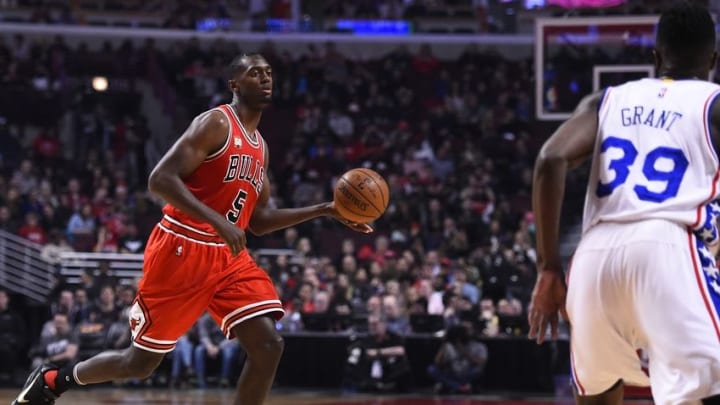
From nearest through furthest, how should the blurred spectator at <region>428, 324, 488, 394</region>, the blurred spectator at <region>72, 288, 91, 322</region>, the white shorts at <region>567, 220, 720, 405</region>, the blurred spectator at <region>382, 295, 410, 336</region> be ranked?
the white shorts at <region>567, 220, 720, 405</region> < the blurred spectator at <region>428, 324, 488, 394</region> < the blurred spectator at <region>382, 295, 410, 336</region> < the blurred spectator at <region>72, 288, 91, 322</region>

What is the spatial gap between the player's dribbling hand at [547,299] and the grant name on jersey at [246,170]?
2810 millimetres

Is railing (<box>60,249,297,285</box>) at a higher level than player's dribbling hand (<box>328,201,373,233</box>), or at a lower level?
lower

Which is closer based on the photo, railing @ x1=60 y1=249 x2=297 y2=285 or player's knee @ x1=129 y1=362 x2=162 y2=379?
player's knee @ x1=129 y1=362 x2=162 y2=379

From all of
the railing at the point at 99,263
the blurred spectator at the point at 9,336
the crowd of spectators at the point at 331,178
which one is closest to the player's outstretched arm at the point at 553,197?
the crowd of spectators at the point at 331,178

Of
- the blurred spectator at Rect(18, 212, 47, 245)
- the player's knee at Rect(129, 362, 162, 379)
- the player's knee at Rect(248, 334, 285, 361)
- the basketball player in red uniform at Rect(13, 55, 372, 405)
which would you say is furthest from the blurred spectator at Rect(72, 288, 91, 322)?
the player's knee at Rect(248, 334, 285, 361)

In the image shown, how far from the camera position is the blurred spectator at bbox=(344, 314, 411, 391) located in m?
13.4

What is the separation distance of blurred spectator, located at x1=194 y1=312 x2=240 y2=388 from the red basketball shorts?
7836 mm

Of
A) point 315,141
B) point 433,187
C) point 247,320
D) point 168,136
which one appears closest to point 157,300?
point 247,320

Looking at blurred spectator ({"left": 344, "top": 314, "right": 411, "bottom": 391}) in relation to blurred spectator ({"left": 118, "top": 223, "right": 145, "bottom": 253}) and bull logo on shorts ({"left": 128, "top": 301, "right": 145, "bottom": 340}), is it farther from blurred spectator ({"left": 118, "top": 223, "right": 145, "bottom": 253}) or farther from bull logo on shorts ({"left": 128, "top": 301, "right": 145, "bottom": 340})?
bull logo on shorts ({"left": 128, "top": 301, "right": 145, "bottom": 340})

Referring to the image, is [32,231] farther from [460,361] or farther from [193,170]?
[193,170]

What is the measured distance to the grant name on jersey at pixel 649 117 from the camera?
3654 millimetres

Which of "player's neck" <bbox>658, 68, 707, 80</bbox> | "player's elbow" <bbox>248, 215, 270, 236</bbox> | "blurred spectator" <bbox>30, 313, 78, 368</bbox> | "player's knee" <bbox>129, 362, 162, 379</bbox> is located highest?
"player's neck" <bbox>658, 68, 707, 80</bbox>

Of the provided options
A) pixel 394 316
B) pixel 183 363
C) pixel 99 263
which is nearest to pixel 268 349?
pixel 394 316

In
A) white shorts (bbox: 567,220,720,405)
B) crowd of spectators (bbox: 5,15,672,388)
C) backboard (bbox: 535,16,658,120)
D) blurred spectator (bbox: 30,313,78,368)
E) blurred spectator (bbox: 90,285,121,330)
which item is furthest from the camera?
blurred spectator (bbox: 90,285,121,330)
